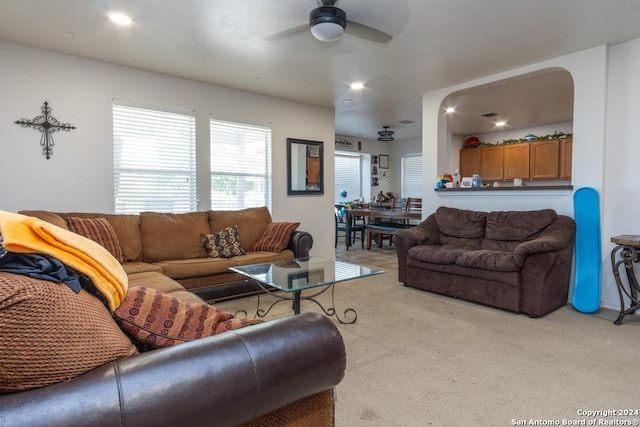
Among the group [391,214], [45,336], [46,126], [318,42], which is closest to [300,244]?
[318,42]

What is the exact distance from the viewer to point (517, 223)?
377 centimetres

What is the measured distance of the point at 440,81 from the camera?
4.43 metres

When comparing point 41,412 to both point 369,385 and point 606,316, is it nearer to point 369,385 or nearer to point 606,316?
point 369,385

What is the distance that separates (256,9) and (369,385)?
2672 mm

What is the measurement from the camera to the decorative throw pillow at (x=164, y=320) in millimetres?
1027

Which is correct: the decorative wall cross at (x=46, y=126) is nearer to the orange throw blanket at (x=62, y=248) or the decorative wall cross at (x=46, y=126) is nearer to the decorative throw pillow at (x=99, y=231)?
the decorative throw pillow at (x=99, y=231)

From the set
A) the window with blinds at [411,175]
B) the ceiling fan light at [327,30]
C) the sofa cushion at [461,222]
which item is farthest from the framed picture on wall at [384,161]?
the ceiling fan light at [327,30]

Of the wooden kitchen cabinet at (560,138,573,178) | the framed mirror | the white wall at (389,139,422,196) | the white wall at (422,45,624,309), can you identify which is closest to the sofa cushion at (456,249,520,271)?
the white wall at (422,45,624,309)

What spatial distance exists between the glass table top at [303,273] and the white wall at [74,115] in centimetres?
193

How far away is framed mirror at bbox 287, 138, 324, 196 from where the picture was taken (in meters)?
5.28

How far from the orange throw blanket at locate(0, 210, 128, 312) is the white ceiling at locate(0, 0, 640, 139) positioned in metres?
2.26

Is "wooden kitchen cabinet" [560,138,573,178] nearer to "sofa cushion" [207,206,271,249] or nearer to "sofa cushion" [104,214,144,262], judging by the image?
"sofa cushion" [207,206,271,249]

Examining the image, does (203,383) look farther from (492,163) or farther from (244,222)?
(492,163)

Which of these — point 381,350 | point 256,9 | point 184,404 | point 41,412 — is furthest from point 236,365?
point 256,9
